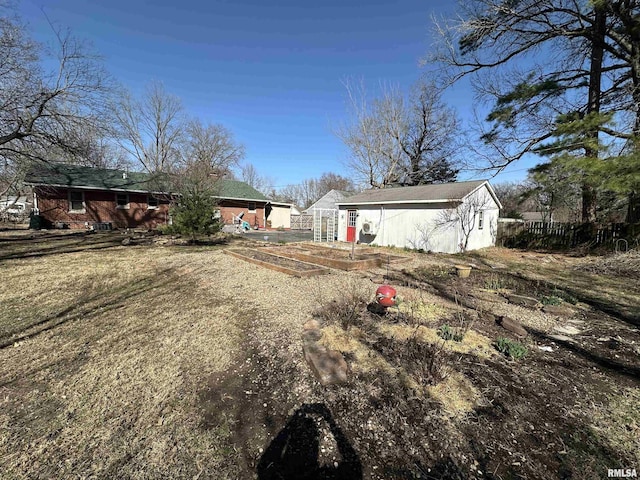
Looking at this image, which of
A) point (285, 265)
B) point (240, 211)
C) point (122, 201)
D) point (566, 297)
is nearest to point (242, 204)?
point (240, 211)

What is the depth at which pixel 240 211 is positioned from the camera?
2395 cm

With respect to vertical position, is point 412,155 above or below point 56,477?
above

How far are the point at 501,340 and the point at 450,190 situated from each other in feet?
37.0

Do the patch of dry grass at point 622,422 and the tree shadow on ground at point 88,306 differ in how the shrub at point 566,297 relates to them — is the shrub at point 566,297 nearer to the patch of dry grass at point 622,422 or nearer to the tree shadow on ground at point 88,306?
the patch of dry grass at point 622,422

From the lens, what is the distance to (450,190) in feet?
43.2

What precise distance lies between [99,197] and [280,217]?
1426cm

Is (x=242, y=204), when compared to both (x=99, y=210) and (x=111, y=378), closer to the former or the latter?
(x=99, y=210)

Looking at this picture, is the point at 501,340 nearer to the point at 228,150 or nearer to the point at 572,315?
the point at 572,315

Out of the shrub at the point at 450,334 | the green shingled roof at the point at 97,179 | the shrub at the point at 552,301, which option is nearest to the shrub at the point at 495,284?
the shrub at the point at 552,301

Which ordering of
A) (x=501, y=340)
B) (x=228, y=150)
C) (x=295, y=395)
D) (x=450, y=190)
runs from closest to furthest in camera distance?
1. (x=295, y=395)
2. (x=501, y=340)
3. (x=450, y=190)
4. (x=228, y=150)

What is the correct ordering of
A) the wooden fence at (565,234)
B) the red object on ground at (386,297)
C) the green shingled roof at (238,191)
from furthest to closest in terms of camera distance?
1. the green shingled roof at (238,191)
2. the wooden fence at (565,234)
3. the red object on ground at (386,297)

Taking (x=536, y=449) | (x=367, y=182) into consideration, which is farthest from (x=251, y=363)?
(x=367, y=182)

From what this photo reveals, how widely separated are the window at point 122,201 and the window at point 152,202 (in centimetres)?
134

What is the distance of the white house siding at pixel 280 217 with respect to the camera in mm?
26828
